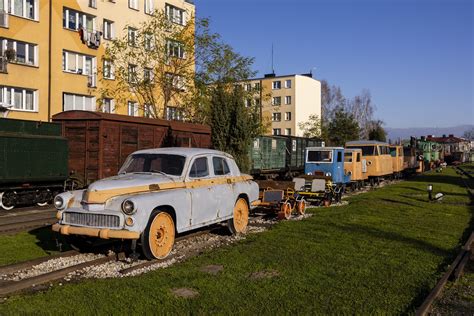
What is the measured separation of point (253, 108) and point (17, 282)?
15.0m

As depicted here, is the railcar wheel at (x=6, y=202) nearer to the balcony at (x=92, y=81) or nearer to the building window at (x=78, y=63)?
the building window at (x=78, y=63)

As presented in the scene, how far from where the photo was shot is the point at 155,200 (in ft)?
25.1

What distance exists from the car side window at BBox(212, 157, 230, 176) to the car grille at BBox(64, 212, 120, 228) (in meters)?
2.85

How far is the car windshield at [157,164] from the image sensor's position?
876 centimetres

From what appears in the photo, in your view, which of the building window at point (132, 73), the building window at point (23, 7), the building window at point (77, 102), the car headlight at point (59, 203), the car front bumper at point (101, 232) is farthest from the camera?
the building window at point (132, 73)

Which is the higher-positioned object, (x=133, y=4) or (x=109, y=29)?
(x=133, y=4)

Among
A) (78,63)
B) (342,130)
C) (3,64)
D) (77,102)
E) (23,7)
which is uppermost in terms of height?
(23,7)

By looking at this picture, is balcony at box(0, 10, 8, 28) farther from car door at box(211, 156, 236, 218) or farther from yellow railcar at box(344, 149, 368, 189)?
car door at box(211, 156, 236, 218)

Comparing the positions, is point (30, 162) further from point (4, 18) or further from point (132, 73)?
point (132, 73)

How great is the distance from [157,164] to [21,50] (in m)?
23.1

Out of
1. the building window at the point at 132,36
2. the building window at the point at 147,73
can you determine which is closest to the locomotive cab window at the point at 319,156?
the building window at the point at 147,73

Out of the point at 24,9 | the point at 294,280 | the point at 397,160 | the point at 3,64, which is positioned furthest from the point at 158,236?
the point at 397,160

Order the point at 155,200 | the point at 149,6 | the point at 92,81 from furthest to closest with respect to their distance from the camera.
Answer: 1. the point at 149,6
2. the point at 92,81
3. the point at 155,200

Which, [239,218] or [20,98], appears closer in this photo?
[239,218]
